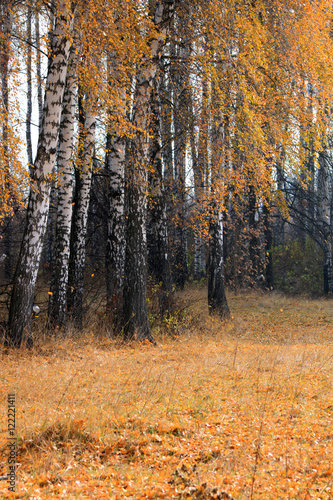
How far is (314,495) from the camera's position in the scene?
2.97 m

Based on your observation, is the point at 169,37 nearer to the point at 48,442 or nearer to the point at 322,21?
the point at 322,21

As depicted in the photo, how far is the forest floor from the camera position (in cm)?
311

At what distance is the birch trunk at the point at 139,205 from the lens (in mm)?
8164

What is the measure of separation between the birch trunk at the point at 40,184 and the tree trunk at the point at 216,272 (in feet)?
18.9

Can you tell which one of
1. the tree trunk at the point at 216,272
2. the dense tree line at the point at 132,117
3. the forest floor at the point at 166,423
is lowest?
the forest floor at the point at 166,423

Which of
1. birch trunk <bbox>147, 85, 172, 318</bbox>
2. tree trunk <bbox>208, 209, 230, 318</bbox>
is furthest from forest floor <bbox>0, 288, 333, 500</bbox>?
tree trunk <bbox>208, 209, 230, 318</bbox>

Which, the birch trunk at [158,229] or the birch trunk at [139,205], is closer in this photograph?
the birch trunk at [139,205]

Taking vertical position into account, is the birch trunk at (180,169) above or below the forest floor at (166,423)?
above

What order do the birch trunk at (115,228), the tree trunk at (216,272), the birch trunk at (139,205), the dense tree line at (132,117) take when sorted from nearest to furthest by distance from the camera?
1. the dense tree line at (132,117)
2. the birch trunk at (139,205)
3. the birch trunk at (115,228)
4. the tree trunk at (216,272)

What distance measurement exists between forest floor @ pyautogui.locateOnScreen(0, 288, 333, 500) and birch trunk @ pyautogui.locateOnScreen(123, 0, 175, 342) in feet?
2.56

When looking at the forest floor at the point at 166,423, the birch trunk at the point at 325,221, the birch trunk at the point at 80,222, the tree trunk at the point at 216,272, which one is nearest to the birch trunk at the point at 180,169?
the tree trunk at the point at 216,272

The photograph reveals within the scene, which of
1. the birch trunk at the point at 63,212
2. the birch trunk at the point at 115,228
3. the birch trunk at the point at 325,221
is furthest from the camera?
the birch trunk at the point at 325,221

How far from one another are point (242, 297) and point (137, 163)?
964cm

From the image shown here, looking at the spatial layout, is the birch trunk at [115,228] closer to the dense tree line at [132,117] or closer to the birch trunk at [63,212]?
the dense tree line at [132,117]
